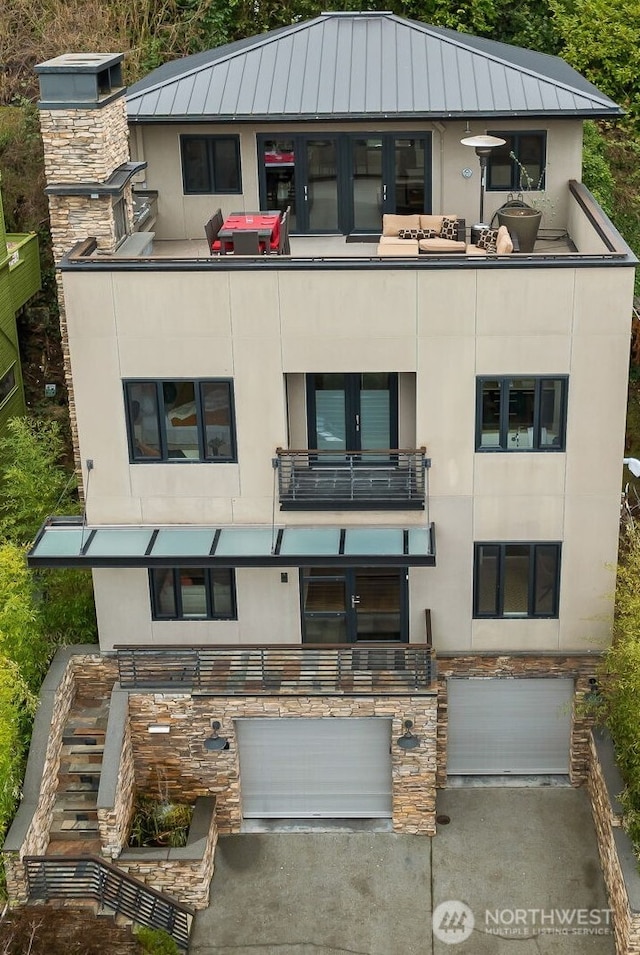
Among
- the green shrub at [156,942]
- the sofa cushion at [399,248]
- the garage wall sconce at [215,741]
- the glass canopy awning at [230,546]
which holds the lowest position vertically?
the green shrub at [156,942]

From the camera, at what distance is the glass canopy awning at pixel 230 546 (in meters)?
22.1

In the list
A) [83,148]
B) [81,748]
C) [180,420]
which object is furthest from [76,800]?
[83,148]

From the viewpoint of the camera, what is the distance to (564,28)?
3862cm

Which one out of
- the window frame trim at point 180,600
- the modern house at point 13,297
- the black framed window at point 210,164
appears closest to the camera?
the window frame trim at point 180,600

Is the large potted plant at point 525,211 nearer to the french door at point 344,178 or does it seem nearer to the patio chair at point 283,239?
the french door at point 344,178

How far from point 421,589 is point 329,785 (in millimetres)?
4851

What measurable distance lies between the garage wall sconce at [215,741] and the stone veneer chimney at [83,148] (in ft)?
32.7

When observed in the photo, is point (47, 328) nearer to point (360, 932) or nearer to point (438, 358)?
point (438, 358)

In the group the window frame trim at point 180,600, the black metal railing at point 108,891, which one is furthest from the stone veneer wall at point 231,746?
the black metal railing at point 108,891

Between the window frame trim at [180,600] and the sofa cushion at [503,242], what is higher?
the sofa cushion at [503,242]

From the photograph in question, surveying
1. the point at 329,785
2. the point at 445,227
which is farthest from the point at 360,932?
the point at 445,227

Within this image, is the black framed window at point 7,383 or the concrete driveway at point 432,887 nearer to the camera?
the concrete driveway at point 432,887

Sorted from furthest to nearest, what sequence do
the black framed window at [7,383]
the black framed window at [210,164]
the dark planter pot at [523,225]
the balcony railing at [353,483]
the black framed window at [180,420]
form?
1. the black framed window at [7,383]
2. the black framed window at [210,164]
3. the dark planter pot at [523,225]
4. the balcony railing at [353,483]
5. the black framed window at [180,420]

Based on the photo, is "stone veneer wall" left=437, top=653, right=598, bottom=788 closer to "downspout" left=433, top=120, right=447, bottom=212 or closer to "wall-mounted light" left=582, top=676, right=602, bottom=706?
"wall-mounted light" left=582, top=676, right=602, bottom=706
